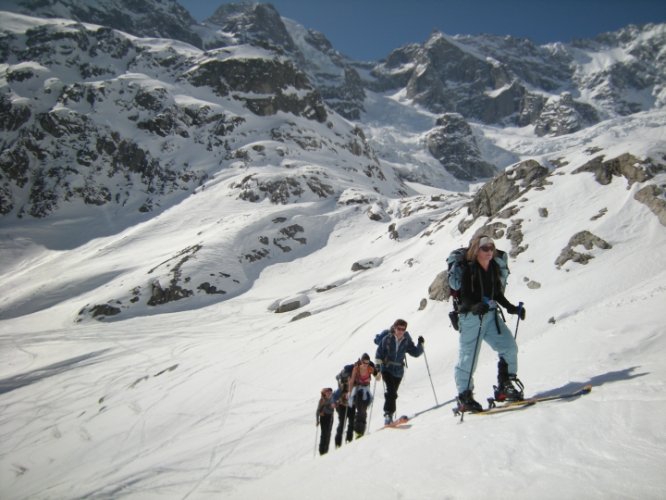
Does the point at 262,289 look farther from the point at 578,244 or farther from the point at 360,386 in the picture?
the point at 360,386

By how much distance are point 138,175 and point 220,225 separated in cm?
3676

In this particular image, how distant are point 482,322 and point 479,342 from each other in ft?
0.86

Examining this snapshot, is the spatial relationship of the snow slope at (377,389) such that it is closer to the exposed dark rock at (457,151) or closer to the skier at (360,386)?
the skier at (360,386)

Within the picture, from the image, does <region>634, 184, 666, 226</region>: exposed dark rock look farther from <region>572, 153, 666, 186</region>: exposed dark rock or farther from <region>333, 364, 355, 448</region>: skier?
<region>333, 364, 355, 448</region>: skier

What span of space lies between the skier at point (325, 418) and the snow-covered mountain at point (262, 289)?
0.57m

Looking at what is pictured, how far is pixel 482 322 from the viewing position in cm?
466

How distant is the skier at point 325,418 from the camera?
303 inches

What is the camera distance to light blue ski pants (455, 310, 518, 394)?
4707 millimetres

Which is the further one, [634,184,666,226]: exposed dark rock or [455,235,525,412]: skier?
[634,184,666,226]: exposed dark rock

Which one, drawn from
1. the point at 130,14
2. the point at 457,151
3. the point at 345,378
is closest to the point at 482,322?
the point at 345,378

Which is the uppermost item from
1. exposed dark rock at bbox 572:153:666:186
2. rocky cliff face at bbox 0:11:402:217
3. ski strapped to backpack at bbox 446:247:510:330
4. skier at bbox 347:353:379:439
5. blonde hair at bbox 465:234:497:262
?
rocky cliff face at bbox 0:11:402:217

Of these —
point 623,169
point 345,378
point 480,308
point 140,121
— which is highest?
point 140,121

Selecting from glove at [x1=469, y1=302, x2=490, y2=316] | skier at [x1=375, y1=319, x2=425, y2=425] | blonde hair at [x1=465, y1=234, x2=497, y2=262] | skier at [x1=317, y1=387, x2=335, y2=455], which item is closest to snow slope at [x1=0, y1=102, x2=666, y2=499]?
skier at [x1=317, y1=387, x2=335, y2=455]

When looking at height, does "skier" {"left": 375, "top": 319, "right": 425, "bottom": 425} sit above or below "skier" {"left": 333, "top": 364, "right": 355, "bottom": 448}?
above
